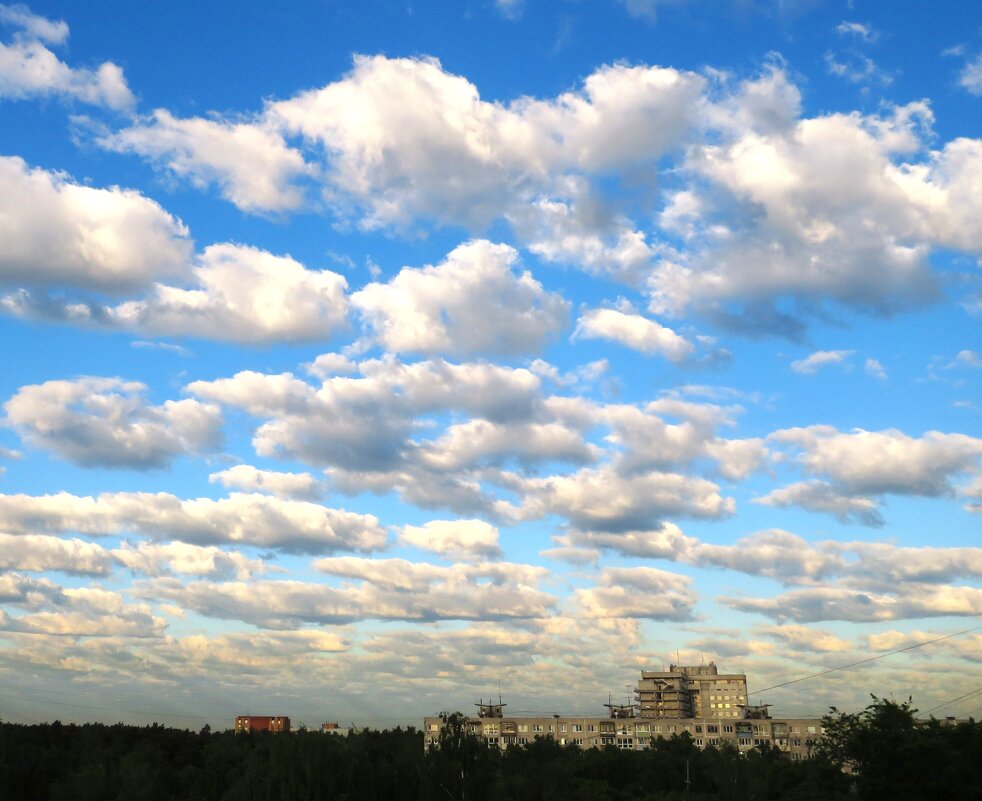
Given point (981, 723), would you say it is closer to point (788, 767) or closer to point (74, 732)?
point (788, 767)

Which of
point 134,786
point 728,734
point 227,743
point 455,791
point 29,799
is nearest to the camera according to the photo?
point 455,791

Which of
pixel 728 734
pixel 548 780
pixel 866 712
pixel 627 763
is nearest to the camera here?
pixel 866 712

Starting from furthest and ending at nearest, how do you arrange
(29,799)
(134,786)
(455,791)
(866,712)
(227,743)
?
(227,743) → (29,799) → (134,786) → (866,712) → (455,791)

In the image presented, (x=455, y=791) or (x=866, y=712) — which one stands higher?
(x=866, y=712)

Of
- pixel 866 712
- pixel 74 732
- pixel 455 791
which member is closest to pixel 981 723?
pixel 866 712

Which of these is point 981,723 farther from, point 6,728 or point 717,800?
point 6,728

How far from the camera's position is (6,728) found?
11694 centimetres

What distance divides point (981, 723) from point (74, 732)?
108 m

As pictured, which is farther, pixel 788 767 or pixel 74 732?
pixel 74 732

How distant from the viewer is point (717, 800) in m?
85.2

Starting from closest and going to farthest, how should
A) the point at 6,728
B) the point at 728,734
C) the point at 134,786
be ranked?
the point at 134,786, the point at 6,728, the point at 728,734

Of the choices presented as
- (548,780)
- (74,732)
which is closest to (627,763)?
(548,780)

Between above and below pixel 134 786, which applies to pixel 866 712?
above

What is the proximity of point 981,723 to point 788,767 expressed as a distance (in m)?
28.0
